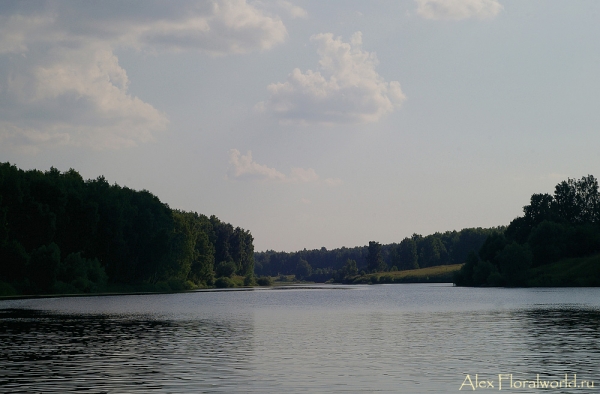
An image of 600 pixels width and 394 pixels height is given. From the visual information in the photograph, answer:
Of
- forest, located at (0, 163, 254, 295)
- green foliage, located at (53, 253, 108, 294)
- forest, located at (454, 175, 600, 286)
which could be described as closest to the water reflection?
forest, located at (0, 163, 254, 295)

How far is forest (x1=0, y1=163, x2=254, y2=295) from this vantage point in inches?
4843

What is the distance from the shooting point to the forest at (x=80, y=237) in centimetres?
12300

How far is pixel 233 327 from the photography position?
5647 centimetres

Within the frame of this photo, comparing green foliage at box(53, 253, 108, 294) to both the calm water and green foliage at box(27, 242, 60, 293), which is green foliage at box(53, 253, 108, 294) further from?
the calm water

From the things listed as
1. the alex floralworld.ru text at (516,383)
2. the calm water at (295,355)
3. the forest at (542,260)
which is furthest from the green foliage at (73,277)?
the alex floralworld.ru text at (516,383)

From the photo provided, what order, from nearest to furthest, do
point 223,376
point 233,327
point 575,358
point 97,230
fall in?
point 223,376
point 575,358
point 233,327
point 97,230

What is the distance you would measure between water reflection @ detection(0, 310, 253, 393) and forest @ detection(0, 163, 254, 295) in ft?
217

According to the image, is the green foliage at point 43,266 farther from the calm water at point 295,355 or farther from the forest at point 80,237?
the calm water at point 295,355

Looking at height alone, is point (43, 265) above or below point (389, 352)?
above

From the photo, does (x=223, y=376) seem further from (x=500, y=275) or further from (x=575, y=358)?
(x=500, y=275)

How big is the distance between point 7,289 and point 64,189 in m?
24.2

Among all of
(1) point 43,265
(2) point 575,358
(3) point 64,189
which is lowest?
(2) point 575,358

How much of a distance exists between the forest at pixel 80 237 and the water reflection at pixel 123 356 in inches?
2609

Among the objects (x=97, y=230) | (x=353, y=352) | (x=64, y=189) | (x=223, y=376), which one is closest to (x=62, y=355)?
(x=223, y=376)
